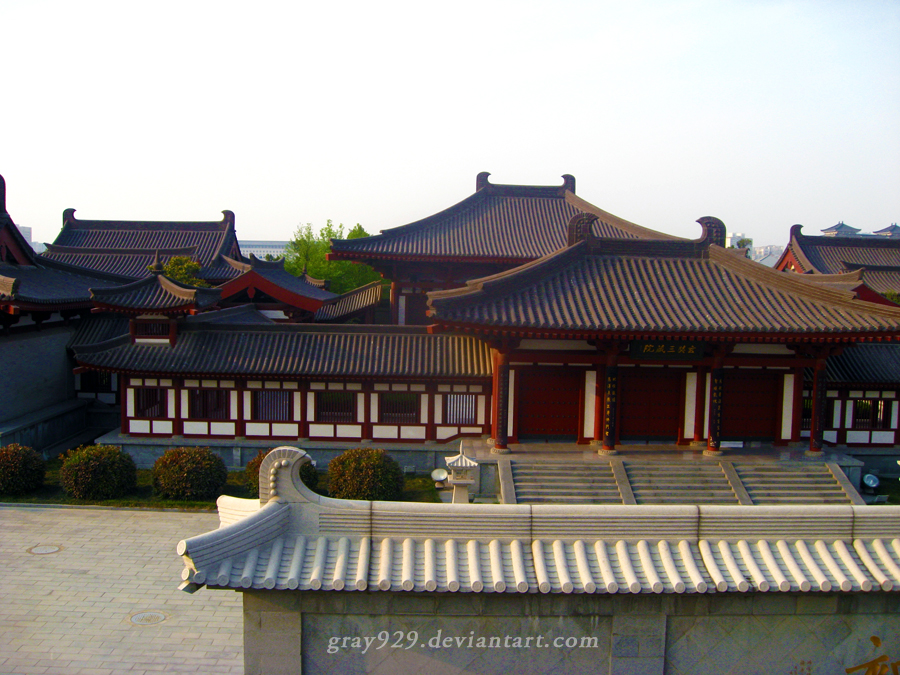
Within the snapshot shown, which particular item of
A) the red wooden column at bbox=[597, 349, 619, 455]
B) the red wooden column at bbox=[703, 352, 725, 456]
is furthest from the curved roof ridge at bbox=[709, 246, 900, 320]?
the red wooden column at bbox=[597, 349, 619, 455]

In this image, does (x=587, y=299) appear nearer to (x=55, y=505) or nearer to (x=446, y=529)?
(x=446, y=529)

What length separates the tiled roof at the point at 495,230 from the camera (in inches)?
1015

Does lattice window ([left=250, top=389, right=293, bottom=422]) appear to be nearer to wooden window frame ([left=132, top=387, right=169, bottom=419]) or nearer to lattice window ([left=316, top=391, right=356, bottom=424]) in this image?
lattice window ([left=316, top=391, right=356, bottom=424])

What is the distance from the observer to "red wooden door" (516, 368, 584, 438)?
19797 mm

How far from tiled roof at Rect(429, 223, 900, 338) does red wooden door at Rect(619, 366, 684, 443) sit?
2330 millimetres

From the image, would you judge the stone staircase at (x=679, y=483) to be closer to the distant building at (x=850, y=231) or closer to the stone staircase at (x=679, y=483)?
the stone staircase at (x=679, y=483)

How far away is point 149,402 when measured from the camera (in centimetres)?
2241

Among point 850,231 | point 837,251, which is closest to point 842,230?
point 850,231

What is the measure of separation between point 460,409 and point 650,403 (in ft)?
19.7

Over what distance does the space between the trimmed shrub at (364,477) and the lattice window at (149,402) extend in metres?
7.24

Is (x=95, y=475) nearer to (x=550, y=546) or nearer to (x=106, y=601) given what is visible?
(x=106, y=601)

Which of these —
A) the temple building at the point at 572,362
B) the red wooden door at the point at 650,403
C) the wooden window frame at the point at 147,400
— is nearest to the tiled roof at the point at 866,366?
the temple building at the point at 572,362

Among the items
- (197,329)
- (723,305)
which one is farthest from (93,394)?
(723,305)

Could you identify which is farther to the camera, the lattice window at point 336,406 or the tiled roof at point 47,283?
the tiled roof at point 47,283
